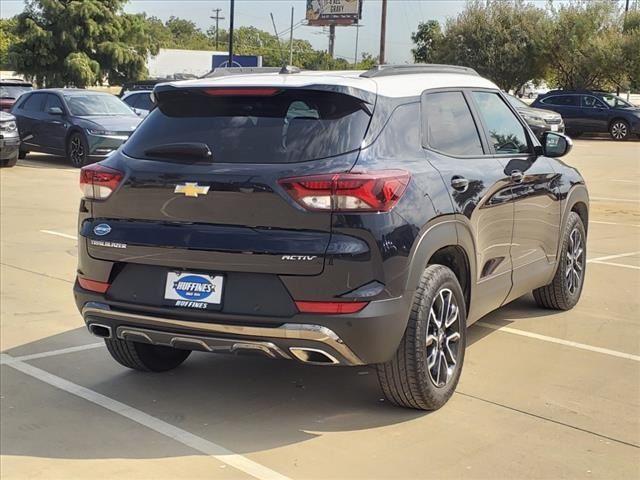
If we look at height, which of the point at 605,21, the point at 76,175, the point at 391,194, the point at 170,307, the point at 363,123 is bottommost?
the point at 76,175

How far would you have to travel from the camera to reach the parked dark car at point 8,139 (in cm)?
1751

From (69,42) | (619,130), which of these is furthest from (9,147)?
(69,42)

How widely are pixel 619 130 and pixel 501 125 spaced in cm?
2630

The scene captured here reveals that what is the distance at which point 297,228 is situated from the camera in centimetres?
400

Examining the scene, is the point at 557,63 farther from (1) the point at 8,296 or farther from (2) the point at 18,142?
(1) the point at 8,296

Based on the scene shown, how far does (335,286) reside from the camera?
3.97 m

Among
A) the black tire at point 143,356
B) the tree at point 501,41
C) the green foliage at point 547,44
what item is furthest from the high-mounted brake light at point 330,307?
the tree at point 501,41

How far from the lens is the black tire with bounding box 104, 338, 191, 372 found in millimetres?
5105

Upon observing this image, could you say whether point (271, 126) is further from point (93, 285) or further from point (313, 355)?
point (93, 285)

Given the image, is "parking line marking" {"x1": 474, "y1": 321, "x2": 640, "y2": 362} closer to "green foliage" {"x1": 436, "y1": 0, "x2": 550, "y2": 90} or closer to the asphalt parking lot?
the asphalt parking lot

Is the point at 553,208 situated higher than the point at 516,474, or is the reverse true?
the point at 553,208

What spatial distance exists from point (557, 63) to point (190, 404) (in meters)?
40.5

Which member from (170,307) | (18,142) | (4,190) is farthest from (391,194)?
(18,142)

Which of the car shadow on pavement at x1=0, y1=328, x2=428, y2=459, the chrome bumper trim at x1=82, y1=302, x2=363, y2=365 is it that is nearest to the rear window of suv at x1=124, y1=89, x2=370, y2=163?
the chrome bumper trim at x1=82, y1=302, x2=363, y2=365
